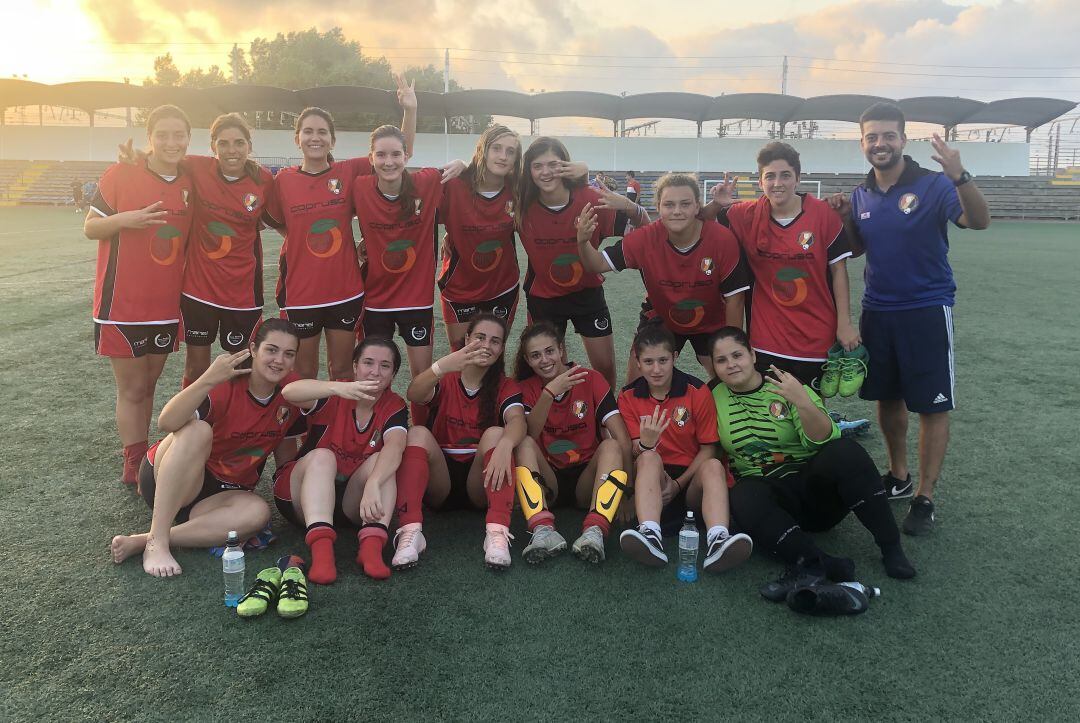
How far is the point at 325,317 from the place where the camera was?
419 centimetres

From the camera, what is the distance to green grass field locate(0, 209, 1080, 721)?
2.24m

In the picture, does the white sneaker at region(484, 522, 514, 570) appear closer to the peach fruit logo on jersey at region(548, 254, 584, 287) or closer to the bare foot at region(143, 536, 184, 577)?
the bare foot at region(143, 536, 184, 577)

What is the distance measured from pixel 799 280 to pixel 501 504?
1.88 metres

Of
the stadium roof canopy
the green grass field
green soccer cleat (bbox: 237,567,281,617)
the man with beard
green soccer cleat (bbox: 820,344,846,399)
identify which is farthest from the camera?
the stadium roof canopy

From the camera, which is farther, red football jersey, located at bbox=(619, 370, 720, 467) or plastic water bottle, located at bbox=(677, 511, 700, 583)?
red football jersey, located at bbox=(619, 370, 720, 467)

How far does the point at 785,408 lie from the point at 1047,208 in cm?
3524

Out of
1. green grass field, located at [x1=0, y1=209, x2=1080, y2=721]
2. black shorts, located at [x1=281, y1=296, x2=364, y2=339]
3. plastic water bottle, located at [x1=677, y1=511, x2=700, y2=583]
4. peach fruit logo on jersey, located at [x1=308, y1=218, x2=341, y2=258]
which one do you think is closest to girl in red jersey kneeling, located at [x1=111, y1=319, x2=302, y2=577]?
green grass field, located at [x1=0, y1=209, x2=1080, y2=721]

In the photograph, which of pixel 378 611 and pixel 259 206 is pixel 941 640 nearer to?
pixel 378 611

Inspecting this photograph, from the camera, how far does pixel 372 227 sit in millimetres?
4176

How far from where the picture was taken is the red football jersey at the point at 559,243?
4.24 metres

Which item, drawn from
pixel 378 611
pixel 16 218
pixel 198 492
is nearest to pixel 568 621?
pixel 378 611

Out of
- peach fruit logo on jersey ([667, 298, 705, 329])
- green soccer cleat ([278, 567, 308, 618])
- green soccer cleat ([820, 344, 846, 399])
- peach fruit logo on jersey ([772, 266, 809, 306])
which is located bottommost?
green soccer cleat ([278, 567, 308, 618])

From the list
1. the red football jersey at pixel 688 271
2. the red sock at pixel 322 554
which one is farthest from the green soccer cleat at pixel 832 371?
the red sock at pixel 322 554

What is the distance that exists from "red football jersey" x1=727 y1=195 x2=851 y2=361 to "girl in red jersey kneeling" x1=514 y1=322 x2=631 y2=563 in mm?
947
